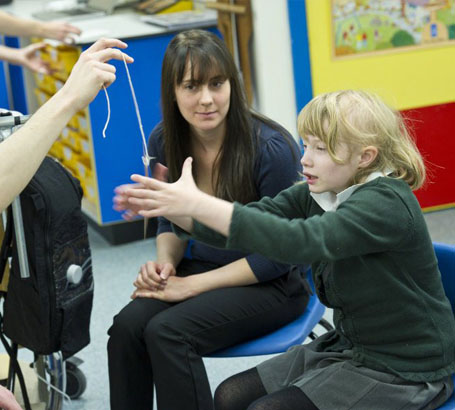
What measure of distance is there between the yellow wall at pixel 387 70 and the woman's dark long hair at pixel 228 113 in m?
1.51

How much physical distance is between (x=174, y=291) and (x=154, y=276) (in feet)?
0.21

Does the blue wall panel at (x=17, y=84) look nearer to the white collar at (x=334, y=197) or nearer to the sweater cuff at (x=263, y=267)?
the sweater cuff at (x=263, y=267)

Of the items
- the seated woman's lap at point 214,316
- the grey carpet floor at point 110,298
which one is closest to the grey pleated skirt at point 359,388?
the seated woman's lap at point 214,316

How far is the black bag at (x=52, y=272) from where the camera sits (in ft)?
6.55

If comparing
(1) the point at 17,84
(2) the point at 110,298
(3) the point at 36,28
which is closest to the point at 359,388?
(3) the point at 36,28

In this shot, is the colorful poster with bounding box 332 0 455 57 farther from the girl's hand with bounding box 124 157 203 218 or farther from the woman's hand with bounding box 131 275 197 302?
the girl's hand with bounding box 124 157 203 218

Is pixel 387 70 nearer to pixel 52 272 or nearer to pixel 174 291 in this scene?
pixel 174 291

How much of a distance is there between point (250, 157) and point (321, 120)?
20.1 inches

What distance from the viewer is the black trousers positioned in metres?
1.89

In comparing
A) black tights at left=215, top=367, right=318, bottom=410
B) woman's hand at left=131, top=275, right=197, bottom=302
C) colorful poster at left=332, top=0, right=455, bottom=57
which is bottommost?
black tights at left=215, top=367, right=318, bottom=410

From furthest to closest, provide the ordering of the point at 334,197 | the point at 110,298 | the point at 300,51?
the point at 300,51 < the point at 110,298 < the point at 334,197

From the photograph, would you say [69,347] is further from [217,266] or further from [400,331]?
[400,331]

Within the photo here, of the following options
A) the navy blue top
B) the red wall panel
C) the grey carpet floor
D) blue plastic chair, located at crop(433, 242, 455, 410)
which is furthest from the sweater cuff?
the red wall panel

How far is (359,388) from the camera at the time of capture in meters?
1.52
